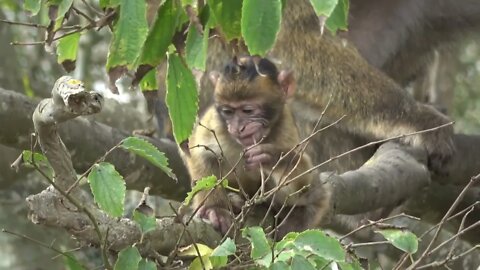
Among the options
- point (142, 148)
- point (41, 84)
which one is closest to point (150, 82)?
point (142, 148)

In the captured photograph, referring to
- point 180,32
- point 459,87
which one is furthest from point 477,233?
point 180,32

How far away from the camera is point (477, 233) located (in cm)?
580

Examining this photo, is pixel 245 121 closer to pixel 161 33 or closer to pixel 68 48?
pixel 68 48

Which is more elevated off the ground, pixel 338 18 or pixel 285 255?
pixel 338 18

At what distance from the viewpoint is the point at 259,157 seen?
3.82 m

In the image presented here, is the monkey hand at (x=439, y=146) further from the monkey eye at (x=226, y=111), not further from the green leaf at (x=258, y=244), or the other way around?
the green leaf at (x=258, y=244)

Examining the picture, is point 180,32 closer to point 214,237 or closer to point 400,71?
point 214,237

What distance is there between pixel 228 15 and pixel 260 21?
0.79 ft

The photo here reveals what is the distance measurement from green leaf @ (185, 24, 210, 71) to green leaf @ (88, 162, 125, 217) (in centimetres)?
32

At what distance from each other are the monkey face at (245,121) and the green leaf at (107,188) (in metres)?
1.47

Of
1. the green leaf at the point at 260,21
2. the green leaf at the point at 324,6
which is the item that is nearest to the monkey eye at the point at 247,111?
the green leaf at the point at 260,21

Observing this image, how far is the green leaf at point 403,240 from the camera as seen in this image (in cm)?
280

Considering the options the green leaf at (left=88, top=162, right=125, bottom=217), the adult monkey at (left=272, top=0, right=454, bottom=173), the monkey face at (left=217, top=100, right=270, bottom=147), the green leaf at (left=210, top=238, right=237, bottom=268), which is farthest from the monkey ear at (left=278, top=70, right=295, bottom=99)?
the green leaf at (left=88, top=162, right=125, bottom=217)

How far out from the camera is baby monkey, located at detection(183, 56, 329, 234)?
379 centimetres
